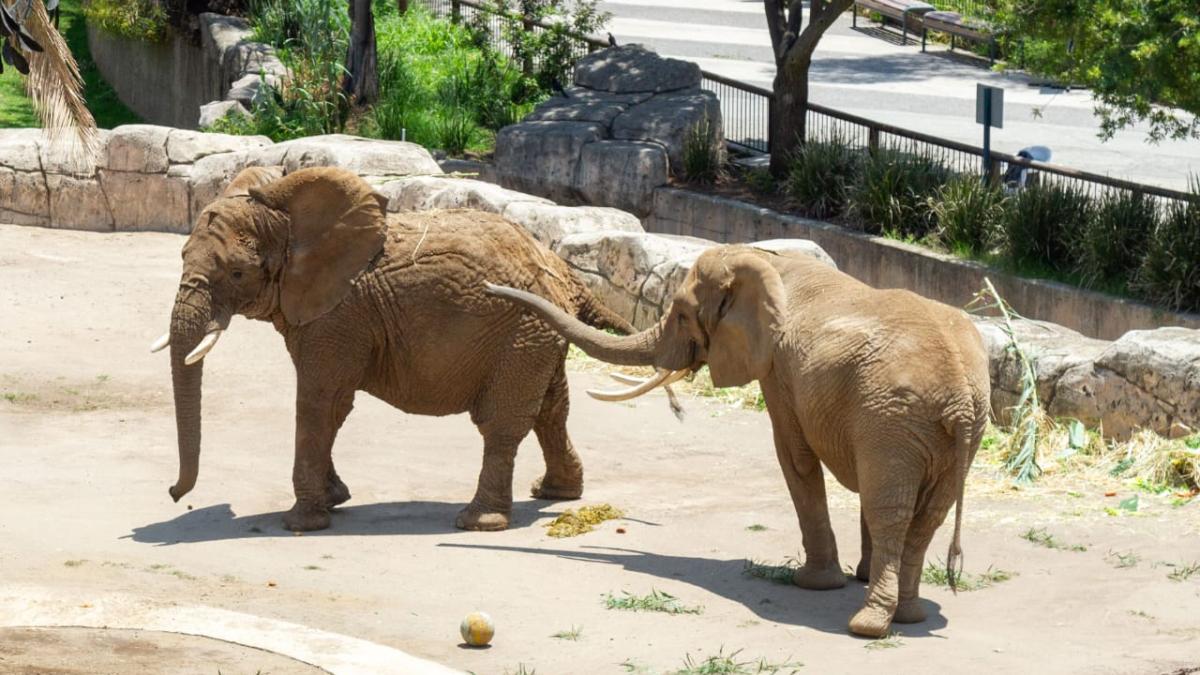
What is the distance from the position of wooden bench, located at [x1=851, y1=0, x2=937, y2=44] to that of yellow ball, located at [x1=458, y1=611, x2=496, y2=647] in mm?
29063

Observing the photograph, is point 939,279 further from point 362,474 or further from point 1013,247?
point 362,474

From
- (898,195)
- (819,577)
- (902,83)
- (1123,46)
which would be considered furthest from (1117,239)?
(902,83)

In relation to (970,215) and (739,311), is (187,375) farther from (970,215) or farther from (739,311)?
(970,215)

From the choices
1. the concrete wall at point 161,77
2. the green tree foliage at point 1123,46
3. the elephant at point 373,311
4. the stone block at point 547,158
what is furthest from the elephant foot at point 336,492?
the concrete wall at point 161,77

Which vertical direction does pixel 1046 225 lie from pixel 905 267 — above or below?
above

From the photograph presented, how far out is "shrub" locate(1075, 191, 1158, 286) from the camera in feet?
55.5

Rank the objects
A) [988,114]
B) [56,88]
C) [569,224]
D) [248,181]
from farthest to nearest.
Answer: [988,114], [569,224], [56,88], [248,181]

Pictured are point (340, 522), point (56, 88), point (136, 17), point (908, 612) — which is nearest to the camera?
point (908, 612)

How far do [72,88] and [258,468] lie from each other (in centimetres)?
428

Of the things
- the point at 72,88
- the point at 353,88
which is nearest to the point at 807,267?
the point at 72,88

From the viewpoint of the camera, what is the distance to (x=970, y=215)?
18.4 metres

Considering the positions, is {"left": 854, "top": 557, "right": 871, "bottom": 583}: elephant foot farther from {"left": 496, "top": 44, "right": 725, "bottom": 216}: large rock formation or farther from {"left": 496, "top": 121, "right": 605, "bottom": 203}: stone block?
{"left": 496, "top": 121, "right": 605, "bottom": 203}: stone block

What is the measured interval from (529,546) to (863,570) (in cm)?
194

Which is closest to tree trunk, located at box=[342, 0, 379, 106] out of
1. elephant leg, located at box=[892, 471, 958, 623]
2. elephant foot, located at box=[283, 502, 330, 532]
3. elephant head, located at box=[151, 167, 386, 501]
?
elephant head, located at box=[151, 167, 386, 501]
